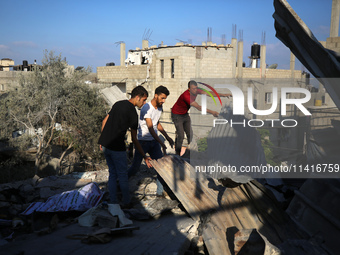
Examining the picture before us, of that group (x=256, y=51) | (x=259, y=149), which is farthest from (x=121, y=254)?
(x=256, y=51)

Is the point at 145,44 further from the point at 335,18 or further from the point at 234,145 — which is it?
the point at 234,145

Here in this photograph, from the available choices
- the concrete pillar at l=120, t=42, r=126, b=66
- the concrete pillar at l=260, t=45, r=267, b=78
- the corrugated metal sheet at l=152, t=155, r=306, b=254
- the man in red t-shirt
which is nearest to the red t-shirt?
the man in red t-shirt

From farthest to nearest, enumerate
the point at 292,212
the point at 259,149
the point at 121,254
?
the point at 259,149 < the point at 292,212 < the point at 121,254

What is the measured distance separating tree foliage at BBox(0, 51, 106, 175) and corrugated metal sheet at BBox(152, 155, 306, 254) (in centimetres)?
1041

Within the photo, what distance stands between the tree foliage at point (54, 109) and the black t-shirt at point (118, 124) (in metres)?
9.73

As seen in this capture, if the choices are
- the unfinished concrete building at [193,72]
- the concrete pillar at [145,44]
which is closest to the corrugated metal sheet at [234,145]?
the unfinished concrete building at [193,72]

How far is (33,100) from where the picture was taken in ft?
45.2

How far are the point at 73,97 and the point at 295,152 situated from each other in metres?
10.1

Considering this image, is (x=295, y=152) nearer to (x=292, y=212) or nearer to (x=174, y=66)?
(x=292, y=212)

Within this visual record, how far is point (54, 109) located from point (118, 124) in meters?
10.4

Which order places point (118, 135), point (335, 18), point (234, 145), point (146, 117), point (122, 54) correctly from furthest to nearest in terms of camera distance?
point (122, 54) → point (335, 18) → point (146, 117) → point (234, 145) → point (118, 135)

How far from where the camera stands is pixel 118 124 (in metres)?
4.20

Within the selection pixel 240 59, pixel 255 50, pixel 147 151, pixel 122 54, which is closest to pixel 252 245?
pixel 147 151

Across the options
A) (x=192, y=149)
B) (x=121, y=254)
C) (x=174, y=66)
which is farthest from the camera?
(x=174, y=66)
